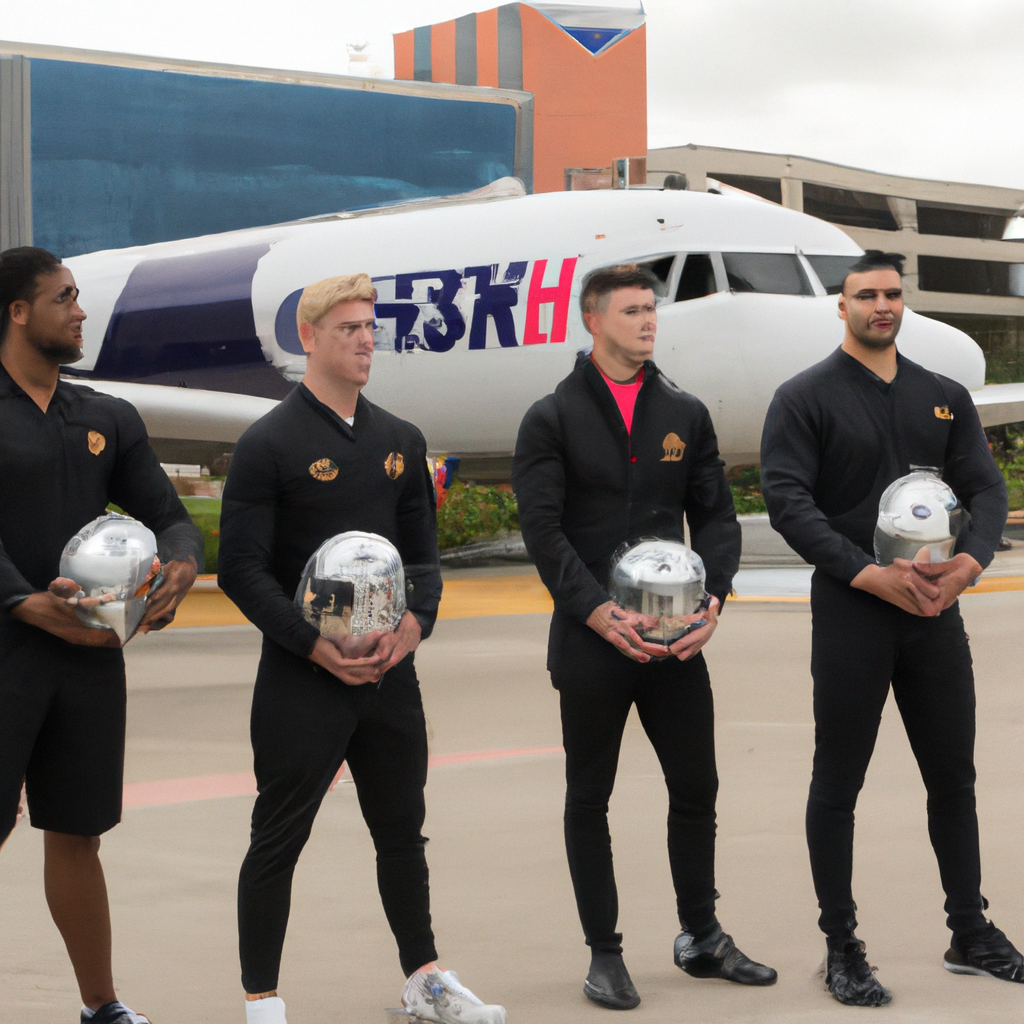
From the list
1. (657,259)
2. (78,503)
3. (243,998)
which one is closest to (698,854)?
(243,998)

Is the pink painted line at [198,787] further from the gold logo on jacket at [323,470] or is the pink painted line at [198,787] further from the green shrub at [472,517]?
the green shrub at [472,517]

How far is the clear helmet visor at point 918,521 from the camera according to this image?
145 inches

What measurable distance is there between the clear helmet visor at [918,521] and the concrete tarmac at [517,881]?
1.24 meters

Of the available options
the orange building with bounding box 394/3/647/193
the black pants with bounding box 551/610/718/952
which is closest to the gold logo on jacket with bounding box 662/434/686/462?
the black pants with bounding box 551/610/718/952

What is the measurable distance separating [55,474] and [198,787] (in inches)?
125

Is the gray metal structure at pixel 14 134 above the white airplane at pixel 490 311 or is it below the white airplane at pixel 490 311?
above

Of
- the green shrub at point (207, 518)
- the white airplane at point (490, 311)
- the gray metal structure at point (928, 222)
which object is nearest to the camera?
the white airplane at point (490, 311)

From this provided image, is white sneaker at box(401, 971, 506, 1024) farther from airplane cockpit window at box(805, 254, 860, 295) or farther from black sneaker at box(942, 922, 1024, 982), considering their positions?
airplane cockpit window at box(805, 254, 860, 295)

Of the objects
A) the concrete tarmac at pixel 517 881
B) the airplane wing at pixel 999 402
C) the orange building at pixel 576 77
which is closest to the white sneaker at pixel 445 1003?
the concrete tarmac at pixel 517 881

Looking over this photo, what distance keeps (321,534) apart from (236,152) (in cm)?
2101

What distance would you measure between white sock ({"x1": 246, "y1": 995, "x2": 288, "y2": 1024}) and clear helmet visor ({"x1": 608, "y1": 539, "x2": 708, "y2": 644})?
1.35 metres

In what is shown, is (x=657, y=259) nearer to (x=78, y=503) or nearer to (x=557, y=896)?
(x=557, y=896)

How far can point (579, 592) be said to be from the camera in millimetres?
3688

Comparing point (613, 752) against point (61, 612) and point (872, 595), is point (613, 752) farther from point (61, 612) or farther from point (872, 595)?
point (61, 612)
